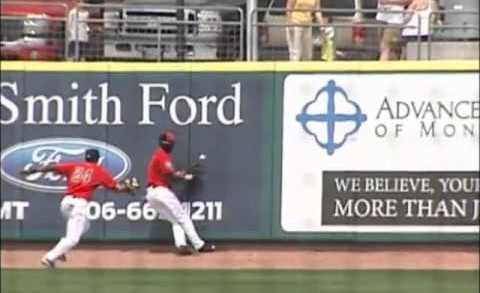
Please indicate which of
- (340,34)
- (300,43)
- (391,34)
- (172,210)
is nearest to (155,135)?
(172,210)

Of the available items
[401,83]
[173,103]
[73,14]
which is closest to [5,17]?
[73,14]

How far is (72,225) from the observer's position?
16.5 meters

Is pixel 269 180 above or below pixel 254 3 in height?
below

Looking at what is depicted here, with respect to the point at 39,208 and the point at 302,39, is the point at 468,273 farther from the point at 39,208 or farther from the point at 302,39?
the point at 39,208

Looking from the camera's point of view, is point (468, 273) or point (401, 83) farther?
point (401, 83)

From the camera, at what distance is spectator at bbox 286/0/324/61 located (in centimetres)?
1812

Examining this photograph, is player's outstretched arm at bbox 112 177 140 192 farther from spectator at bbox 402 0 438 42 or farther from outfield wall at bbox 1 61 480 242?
spectator at bbox 402 0 438 42

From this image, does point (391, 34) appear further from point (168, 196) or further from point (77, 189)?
point (77, 189)

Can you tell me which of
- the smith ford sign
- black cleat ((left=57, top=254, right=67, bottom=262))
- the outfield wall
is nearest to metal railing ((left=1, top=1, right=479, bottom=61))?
the outfield wall

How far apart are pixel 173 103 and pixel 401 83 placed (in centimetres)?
266

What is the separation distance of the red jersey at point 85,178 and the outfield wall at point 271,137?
64cm

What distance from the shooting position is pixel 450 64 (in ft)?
58.9

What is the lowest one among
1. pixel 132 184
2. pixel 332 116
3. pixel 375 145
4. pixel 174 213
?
pixel 174 213

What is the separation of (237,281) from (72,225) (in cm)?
218
